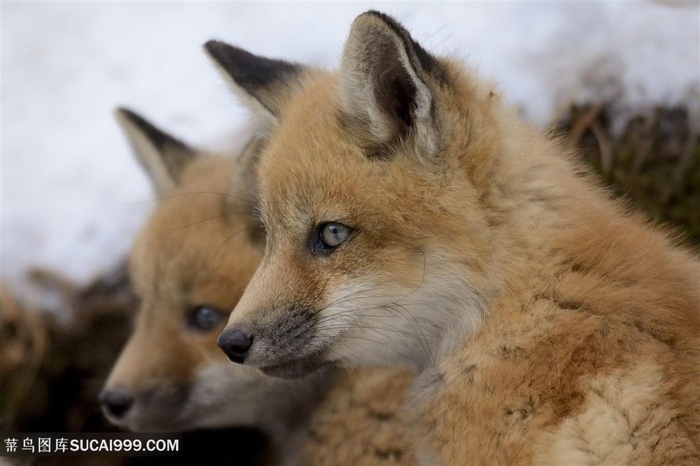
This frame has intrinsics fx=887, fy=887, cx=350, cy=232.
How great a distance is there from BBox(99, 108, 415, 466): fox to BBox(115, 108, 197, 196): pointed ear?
0.31 m

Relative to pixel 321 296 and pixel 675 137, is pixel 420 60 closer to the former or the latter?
pixel 321 296

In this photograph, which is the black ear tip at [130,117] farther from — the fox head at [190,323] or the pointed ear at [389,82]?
the pointed ear at [389,82]

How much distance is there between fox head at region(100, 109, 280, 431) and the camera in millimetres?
3912

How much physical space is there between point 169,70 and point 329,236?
152 inches

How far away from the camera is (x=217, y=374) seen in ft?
12.8

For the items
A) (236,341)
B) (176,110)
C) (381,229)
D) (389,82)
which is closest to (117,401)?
(236,341)

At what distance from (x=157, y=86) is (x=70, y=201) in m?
1.12

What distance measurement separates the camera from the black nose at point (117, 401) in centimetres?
389

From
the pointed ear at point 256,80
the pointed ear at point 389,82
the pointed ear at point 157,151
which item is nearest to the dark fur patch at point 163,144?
the pointed ear at point 157,151

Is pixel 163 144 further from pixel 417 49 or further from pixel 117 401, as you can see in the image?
pixel 417 49

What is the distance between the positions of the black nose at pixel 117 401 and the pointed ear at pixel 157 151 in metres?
1.14

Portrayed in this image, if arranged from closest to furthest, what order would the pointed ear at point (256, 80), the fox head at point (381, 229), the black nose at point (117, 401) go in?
the fox head at point (381, 229)
the pointed ear at point (256, 80)
the black nose at point (117, 401)

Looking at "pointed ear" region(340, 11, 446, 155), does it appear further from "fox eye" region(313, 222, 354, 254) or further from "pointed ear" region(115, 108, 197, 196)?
"pointed ear" region(115, 108, 197, 196)

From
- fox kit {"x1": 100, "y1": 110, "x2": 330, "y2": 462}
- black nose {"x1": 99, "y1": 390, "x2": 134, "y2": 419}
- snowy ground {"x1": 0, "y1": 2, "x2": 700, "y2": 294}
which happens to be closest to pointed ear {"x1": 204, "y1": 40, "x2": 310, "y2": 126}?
fox kit {"x1": 100, "y1": 110, "x2": 330, "y2": 462}
